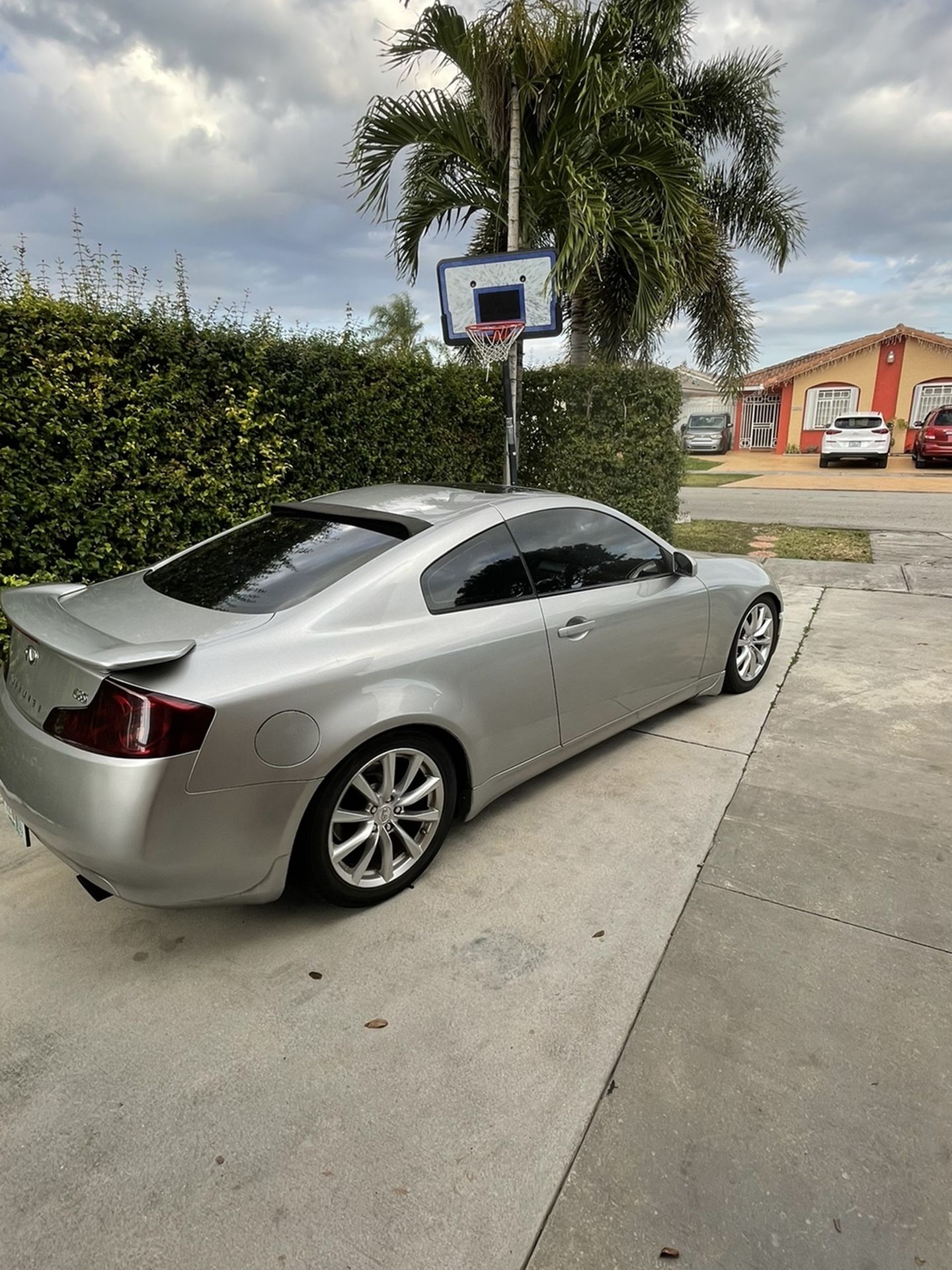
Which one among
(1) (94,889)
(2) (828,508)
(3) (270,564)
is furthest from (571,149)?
(2) (828,508)

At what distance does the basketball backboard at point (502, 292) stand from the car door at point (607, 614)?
390cm

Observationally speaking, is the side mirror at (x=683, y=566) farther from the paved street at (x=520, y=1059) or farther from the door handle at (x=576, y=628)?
the paved street at (x=520, y=1059)

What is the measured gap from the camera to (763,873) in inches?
110

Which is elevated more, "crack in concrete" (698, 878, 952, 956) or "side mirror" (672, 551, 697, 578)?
"side mirror" (672, 551, 697, 578)

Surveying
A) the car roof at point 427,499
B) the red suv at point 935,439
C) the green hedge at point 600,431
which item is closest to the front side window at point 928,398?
the red suv at point 935,439

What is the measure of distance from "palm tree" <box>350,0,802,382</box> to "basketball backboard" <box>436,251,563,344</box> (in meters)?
0.33

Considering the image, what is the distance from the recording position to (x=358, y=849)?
8.45 ft

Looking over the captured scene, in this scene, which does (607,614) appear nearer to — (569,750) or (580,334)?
(569,750)

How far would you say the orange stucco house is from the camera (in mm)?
29359

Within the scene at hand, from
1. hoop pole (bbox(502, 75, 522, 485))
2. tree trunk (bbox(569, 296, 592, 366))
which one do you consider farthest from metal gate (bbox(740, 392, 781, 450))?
hoop pole (bbox(502, 75, 522, 485))

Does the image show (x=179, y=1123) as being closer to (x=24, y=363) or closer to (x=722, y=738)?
(x=722, y=738)

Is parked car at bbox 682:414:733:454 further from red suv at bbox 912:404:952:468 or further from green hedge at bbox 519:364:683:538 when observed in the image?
green hedge at bbox 519:364:683:538

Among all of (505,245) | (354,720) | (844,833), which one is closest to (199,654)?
(354,720)

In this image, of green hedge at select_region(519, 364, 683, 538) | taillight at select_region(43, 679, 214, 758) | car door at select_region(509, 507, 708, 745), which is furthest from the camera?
green hedge at select_region(519, 364, 683, 538)
